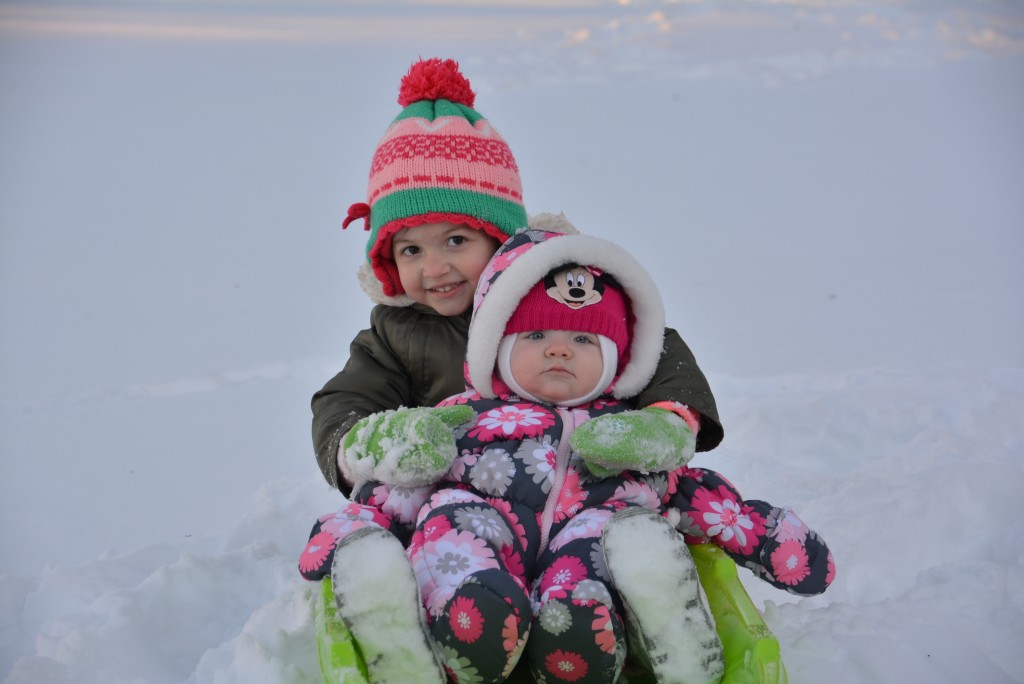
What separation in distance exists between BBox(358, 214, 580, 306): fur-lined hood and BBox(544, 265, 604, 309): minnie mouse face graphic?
31 centimetres

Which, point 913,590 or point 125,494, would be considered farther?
point 125,494

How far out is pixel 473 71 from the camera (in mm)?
5852

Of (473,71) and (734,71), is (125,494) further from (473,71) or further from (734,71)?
(734,71)

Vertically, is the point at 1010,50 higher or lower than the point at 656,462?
higher

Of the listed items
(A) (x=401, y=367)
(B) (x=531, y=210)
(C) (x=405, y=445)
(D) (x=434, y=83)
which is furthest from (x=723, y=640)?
(B) (x=531, y=210)

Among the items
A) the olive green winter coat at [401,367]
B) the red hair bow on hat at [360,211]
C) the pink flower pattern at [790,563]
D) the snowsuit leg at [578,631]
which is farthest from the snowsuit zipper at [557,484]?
the red hair bow on hat at [360,211]

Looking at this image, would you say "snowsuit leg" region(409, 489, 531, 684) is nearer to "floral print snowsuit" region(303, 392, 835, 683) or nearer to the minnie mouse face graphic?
"floral print snowsuit" region(303, 392, 835, 683)

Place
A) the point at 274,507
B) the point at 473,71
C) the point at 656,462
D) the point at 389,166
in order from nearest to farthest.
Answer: the point at 656,462
the point at 389,166
the point at 274,507
the point at 473,71

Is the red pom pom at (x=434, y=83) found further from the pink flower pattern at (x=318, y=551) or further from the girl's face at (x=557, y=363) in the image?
the pink flower pattern at (x=318, y=551)

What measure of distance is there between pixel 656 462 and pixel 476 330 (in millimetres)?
387

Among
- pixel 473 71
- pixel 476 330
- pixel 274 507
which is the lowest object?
pixel 274 507

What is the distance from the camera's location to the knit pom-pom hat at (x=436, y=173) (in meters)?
1.82

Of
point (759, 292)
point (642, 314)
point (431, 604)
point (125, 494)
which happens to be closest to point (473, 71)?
point (759, 292)

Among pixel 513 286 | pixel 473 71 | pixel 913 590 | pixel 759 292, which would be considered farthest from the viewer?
pixel 473 71
